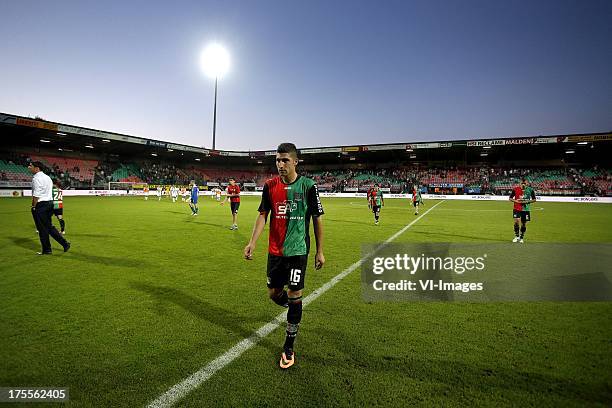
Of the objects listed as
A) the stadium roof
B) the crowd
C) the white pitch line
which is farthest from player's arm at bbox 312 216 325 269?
the crowd

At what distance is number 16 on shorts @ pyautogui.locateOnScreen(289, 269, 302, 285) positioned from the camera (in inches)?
130

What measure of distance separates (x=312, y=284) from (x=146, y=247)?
5948 millimetres

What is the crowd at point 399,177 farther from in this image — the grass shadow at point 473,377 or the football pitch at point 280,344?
the grass shadow at point 473,377

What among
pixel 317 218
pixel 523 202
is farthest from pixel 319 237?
pixel 523 202

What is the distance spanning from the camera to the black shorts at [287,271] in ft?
10.9

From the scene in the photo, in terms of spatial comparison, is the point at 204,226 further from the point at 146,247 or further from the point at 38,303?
the point at 38,303

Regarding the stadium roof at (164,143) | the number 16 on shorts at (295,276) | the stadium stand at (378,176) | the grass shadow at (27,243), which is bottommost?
the grass shadow at (27,243)

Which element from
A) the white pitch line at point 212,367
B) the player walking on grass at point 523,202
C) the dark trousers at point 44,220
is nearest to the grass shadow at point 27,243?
the dark trousers at point 44,220

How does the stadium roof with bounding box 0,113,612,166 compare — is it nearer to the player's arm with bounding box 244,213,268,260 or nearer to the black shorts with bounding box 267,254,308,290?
the player's arm with bounding box 244,213,268,260

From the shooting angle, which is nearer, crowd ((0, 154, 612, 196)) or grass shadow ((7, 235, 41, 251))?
grass shadow ((7, 235, 41, 251))

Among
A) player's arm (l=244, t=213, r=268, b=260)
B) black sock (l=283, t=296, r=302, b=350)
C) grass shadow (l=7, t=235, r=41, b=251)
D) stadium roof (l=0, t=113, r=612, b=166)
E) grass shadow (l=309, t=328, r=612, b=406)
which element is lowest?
grass shadow (l=7, t=235, r=41, b=251)

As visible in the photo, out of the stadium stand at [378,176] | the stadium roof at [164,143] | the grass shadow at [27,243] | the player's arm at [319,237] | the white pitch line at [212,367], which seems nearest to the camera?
the white pitch line at [212,367]

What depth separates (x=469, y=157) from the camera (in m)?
53.8

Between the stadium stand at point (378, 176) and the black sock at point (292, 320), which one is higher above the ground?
the stadium stand at point (378, 176)
